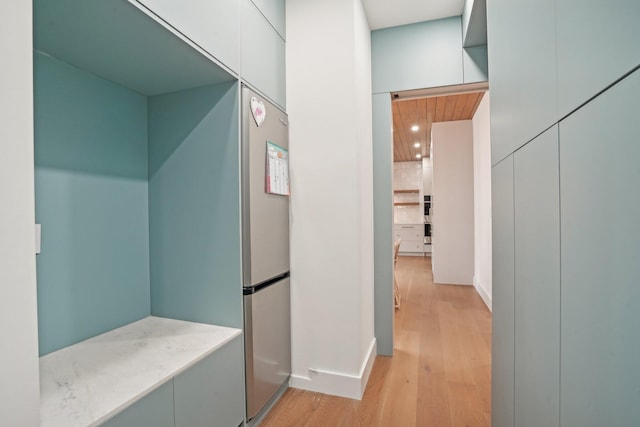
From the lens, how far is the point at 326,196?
1.98 metres

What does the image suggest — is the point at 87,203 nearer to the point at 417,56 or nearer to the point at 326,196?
the point at 326,196

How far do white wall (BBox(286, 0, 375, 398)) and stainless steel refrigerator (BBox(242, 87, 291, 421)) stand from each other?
10 centimetres

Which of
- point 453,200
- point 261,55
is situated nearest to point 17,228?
point 261,55

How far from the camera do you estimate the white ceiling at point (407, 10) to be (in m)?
2.24

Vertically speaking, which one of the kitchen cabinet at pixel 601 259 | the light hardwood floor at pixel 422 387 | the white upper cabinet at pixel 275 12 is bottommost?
the light hardwood floor at pixel 422 387

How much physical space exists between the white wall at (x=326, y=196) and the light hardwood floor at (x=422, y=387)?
146 millimetres

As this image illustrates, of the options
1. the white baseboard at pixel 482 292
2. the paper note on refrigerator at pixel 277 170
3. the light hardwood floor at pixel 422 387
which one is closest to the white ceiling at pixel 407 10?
the paper note on refrigerator at pixel 277 170

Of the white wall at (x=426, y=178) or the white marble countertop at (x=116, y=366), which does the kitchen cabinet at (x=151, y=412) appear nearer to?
the white marble countertop at (x=116, y=366)

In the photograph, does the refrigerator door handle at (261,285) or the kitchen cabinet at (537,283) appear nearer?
the kitchen cabinet at (537,283)

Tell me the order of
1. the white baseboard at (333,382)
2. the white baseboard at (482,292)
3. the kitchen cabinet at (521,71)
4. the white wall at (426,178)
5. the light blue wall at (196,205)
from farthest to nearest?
the white wall at (426,178) → the white baseboard at (482,292) → the white baseboard at (333,382) → the light blue wall at (196,205) → the kitchen cabinet at (521,71)

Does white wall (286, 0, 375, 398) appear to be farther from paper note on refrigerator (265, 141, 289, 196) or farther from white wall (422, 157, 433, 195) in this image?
white wall (422, 157, 433, 195)

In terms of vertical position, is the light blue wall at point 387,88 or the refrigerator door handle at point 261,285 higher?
the light blue wall at point 387,88

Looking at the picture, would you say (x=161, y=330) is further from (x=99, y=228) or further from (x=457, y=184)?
(x=457, y=184)

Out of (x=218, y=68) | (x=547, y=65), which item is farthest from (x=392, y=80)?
(x=547, y=65)
